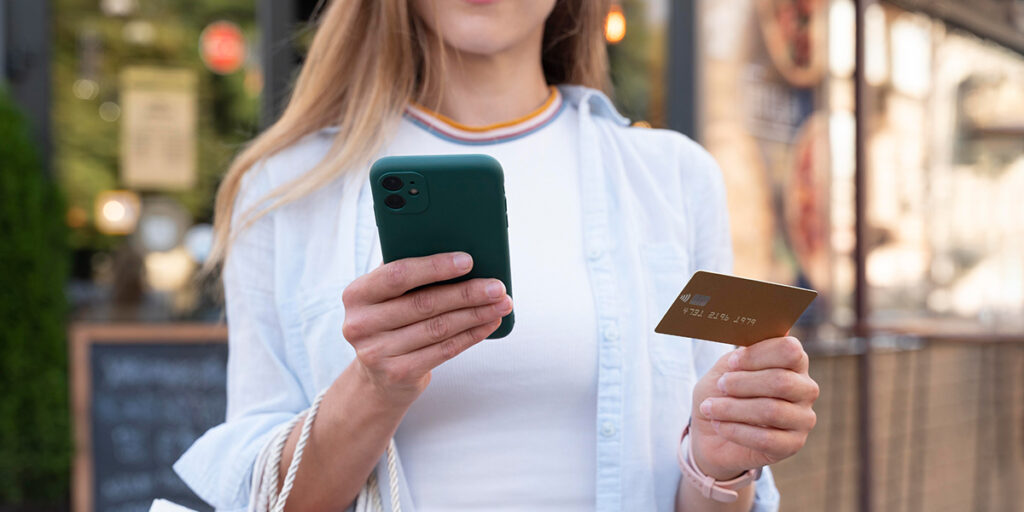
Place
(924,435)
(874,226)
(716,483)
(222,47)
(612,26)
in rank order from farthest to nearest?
(874,226)
(222,47)
(924,435)
(612,26)
(716,483)

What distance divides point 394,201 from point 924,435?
16.6 feet

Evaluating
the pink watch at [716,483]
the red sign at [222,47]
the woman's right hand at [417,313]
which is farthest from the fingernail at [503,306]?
the red sign at [222,47]

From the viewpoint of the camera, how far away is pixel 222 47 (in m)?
5.68

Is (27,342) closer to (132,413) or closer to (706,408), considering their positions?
(132,413)

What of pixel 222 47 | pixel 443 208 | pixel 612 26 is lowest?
pixel 443 208

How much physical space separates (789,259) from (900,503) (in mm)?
1407

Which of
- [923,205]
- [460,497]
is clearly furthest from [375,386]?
[923,205]

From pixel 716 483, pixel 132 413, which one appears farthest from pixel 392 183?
pixel 132 413

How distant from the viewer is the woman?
4.28 ft

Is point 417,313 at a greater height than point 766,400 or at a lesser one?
greater

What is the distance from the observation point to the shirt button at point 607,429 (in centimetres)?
139

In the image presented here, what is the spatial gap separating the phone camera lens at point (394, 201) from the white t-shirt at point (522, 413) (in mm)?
384

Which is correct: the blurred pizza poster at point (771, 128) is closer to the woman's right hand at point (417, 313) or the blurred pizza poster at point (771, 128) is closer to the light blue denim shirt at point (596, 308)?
the light blue denim shirt at point (596, 308)

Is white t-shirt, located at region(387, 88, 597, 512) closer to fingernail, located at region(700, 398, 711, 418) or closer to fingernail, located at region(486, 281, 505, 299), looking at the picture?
fingernail, located at region(700, 398, 711, 418)
